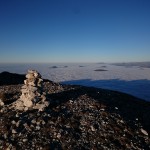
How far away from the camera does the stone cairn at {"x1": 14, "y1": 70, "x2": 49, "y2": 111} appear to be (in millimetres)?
37656

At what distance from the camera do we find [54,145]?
28984mm

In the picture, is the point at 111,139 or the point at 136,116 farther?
the point at 136,116

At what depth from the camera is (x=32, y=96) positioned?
125ft

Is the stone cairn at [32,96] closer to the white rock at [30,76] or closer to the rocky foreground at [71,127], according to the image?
the white rock at [30,76]

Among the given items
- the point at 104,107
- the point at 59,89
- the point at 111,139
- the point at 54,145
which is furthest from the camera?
the point at 59,89

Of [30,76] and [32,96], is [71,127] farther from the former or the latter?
[30,76]

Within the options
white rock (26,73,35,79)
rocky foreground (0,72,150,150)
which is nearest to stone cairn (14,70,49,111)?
white rock (26,73,35,79)

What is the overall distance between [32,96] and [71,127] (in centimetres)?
871

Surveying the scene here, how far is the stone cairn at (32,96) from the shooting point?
124ft

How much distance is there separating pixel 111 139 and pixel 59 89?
2127 centimetres

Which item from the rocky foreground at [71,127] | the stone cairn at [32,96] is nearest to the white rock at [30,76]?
the stone cairn at [32,96]

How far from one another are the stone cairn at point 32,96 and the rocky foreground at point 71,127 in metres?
0.70

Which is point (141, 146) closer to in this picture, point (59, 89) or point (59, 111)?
point (59, 111)

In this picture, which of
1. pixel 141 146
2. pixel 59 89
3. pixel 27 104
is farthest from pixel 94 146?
pixel 59 89
